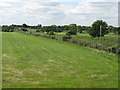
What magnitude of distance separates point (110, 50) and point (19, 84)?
33.3ft

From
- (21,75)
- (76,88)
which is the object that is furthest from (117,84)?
(21,75)

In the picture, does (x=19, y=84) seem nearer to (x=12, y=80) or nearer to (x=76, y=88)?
(x=12, y=80)

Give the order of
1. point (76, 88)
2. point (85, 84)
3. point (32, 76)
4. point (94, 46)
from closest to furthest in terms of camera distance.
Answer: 1. point (76, 88)
2. point (85, 84)
3. point (32, 76)
4. point (94, 46)

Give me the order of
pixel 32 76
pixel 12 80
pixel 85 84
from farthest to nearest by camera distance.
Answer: pixel 32 76 < pixel 12 80 < pixel 85 84

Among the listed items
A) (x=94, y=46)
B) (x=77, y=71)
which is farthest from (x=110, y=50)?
(x=77, y=71)

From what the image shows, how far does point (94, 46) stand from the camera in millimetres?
17422

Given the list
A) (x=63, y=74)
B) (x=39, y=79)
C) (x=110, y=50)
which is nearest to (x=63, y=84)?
(x=39, y=79)

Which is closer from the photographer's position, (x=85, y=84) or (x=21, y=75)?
(x=85, y=84)

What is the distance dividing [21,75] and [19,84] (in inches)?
50.0

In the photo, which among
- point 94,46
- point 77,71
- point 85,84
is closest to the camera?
point 85,84

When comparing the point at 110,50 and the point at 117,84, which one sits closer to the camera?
the point at 117,84

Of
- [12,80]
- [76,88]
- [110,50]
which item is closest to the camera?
[76,88]

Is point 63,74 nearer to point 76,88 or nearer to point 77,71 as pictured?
point 77,71

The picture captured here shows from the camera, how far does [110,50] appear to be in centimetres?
1469
